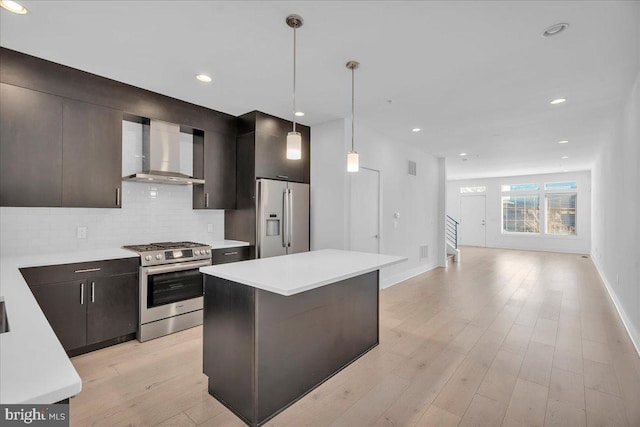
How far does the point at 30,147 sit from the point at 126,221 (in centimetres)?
118

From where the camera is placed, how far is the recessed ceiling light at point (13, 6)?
210cm

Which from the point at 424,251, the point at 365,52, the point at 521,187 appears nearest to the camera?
the point at 365,52

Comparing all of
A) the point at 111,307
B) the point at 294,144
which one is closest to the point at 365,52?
the point at 294,144

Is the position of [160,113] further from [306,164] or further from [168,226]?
[306,164]

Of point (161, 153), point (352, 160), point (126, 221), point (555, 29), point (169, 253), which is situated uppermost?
point (555, 29)

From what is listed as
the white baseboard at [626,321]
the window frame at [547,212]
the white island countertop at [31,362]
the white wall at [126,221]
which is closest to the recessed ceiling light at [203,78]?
the white wall at [126,221]

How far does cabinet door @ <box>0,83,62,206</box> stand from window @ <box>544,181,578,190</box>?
12.7m

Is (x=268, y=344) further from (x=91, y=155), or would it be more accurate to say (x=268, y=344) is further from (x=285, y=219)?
(x=91, y=155)

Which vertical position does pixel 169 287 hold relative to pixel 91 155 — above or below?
below

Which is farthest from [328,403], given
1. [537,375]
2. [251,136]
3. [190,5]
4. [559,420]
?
[251,136]

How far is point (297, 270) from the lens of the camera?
88.8 inches

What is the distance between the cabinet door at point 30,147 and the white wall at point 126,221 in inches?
14.7

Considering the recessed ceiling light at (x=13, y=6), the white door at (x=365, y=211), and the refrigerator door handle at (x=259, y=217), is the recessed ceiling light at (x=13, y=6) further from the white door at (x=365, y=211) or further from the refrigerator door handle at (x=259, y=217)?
the white door at (x=365, y=211)

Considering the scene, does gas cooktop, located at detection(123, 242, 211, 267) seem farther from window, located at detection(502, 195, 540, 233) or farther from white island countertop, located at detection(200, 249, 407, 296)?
window, located at detection(502, 195, 540, 233)
